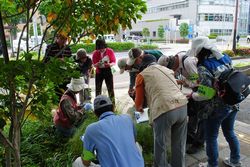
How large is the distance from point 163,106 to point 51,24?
4.69 ft

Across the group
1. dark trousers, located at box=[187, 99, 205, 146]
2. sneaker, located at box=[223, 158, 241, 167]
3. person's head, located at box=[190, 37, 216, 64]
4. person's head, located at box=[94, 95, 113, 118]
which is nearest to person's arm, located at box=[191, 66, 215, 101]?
person's head, located at box=[190, 37, 216, 64]

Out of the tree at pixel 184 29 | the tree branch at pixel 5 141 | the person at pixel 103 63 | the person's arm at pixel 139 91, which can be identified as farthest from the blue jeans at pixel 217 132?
the tree at pixel 184 29

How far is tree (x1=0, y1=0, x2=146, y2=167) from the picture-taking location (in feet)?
6.27

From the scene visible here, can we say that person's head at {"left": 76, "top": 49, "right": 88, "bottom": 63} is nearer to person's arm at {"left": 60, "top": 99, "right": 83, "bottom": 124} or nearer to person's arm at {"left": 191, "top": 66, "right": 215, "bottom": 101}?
person's arm at {"left": 60, "top": 99, "right": 83, "bottom": 124}

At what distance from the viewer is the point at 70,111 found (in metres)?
3.68

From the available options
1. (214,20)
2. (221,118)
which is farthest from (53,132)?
(214,20)

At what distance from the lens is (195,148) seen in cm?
405

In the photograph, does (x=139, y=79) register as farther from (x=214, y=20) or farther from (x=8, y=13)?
(x=214, y=20)

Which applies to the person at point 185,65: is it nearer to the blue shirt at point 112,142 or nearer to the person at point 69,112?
the person at point 69,112

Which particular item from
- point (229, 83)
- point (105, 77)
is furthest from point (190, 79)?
point (105, 77)

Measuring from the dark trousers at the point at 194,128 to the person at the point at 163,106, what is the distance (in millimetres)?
805

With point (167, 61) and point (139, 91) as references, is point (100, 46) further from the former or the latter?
point (139, 91)

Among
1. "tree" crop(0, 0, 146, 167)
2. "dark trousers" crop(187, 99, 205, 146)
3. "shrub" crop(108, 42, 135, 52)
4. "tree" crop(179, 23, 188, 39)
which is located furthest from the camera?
"tree" crop(179, 23, 188, 39)

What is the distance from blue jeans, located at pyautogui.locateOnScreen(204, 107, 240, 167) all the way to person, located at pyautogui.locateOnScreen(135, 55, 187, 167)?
12.5 inches
